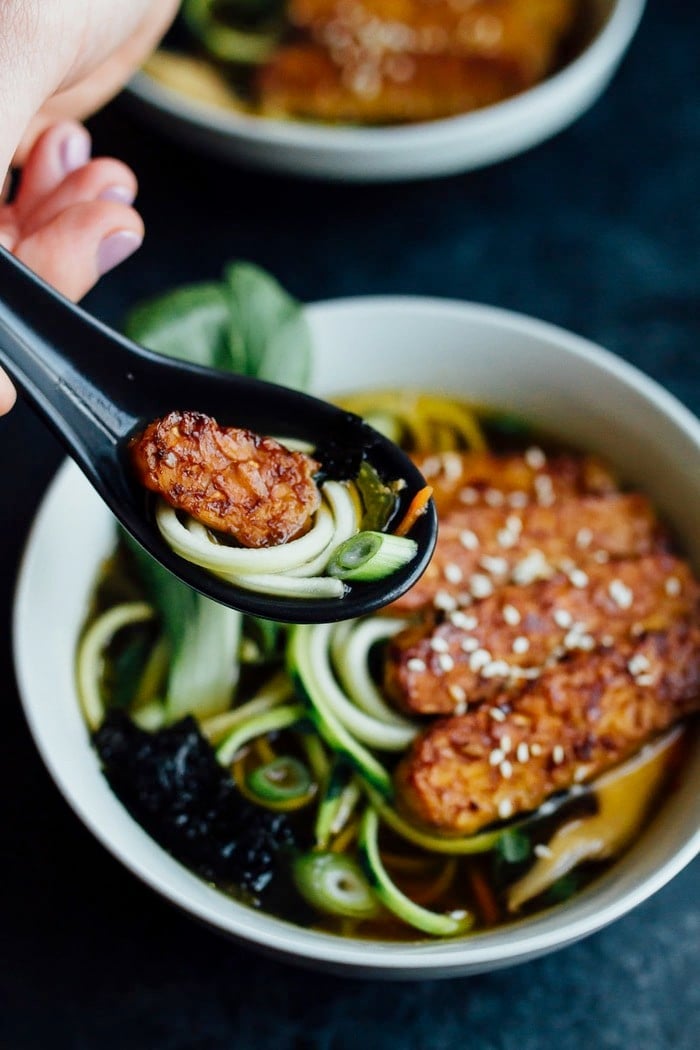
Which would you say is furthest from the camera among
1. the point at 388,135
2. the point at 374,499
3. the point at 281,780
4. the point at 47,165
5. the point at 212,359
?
the point at 388,135

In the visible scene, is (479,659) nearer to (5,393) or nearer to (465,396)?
(465,396)

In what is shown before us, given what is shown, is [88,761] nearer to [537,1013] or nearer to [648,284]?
[537,1013]

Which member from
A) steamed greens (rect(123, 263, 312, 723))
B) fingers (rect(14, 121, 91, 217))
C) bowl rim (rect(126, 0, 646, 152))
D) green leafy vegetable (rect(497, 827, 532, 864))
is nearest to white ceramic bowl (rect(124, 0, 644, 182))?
bowl rim (rect(126, 0, 646, 152))

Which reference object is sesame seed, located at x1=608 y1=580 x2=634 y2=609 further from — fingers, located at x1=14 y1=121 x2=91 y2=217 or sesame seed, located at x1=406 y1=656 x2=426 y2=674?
fingers, located at x1=14 y1=121 x2=91 y2=217

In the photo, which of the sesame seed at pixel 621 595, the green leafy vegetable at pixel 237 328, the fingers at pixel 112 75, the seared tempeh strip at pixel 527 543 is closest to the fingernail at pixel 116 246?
the green leafy vegetable at pixel 237 328

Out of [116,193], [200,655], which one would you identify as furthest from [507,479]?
[116,193]

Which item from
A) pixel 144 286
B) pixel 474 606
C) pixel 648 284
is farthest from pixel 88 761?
pixel 648 284
